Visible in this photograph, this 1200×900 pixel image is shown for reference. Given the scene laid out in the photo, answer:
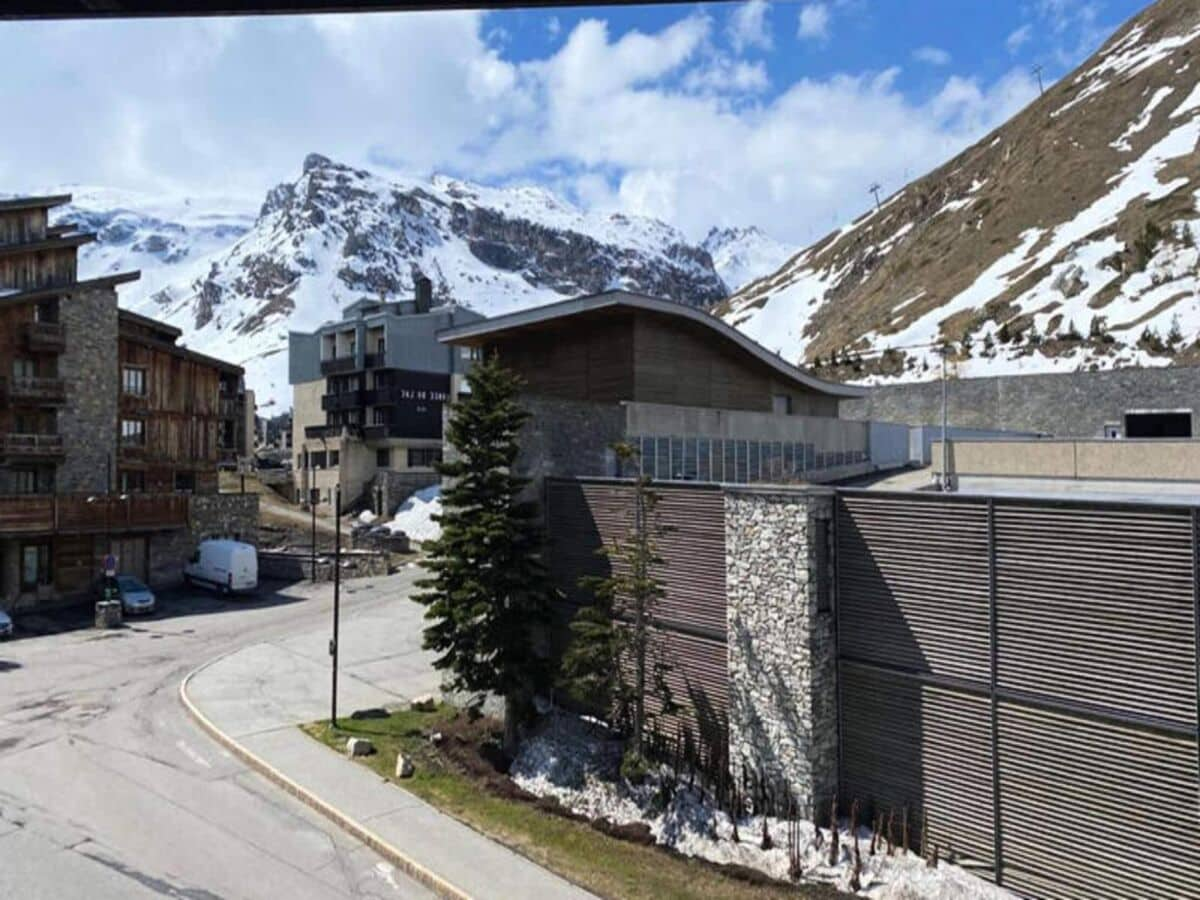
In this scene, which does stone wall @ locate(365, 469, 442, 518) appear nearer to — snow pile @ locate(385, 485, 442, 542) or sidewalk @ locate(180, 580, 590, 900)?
snow pile @ locate(385, 485, 442, 542)

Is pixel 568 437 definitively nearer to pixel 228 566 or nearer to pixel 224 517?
pixel 228 566

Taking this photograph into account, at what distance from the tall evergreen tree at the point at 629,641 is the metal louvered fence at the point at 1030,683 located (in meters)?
4.10

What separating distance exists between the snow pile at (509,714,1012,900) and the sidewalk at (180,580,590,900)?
319 cm

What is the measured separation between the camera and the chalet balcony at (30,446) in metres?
36.1

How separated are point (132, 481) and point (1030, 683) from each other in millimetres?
42364

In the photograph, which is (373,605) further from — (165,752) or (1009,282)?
(1009,282)

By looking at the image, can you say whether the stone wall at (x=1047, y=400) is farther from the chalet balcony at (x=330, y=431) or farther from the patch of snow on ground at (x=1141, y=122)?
the patch of snow on ground at (x=1141, y=122)

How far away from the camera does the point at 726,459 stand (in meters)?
29.7

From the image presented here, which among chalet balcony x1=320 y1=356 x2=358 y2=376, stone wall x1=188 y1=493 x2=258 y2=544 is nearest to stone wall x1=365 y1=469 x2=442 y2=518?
chalet balcony x1=320 y1=356 x2=358 y2=376

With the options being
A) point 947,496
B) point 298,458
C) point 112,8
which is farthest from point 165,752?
point 298,458

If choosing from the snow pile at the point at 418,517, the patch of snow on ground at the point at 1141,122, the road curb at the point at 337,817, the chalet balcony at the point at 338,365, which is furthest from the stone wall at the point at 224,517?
the patch of snow on ground at the point at 1141,122

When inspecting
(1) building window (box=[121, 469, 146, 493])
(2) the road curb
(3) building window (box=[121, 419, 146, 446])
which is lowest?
(2) the road curb

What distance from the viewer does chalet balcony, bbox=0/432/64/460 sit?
36.1 metres

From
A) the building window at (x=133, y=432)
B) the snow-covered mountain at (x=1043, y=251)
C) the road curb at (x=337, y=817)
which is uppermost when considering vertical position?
the snow-covered mountain at (x=1043, y=251)
